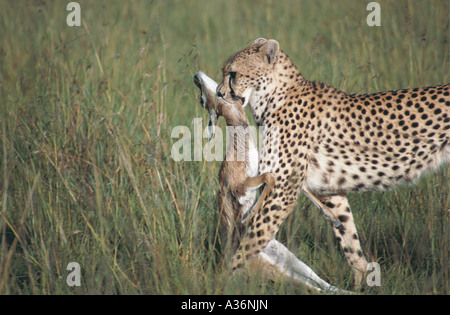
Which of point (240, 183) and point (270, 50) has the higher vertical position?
point (270, 50)

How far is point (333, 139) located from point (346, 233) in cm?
65

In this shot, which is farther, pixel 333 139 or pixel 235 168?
pixel 235 168

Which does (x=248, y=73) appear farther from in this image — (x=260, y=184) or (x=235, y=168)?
(x=260, y=184)

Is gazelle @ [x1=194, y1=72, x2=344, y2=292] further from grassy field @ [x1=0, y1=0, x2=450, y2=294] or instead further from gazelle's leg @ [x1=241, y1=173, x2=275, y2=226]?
grassy field @ [x1=0, y1=0, x2=450, y2=294]

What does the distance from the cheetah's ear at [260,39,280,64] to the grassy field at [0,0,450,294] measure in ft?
1.12

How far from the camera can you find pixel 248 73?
12.4 ft

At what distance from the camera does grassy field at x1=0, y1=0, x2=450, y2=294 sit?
3.25m

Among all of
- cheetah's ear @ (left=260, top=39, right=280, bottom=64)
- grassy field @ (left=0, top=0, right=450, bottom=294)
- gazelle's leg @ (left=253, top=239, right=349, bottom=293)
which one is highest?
cheetah's ear @ (left=260, top=39, right=280, bottom=64)

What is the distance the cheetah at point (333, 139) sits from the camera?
3.50 m

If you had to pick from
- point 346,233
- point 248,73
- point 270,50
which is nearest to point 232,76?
point 248,73

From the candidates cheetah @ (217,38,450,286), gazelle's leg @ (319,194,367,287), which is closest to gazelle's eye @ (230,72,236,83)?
cheetah @ (217,38,450,286)
